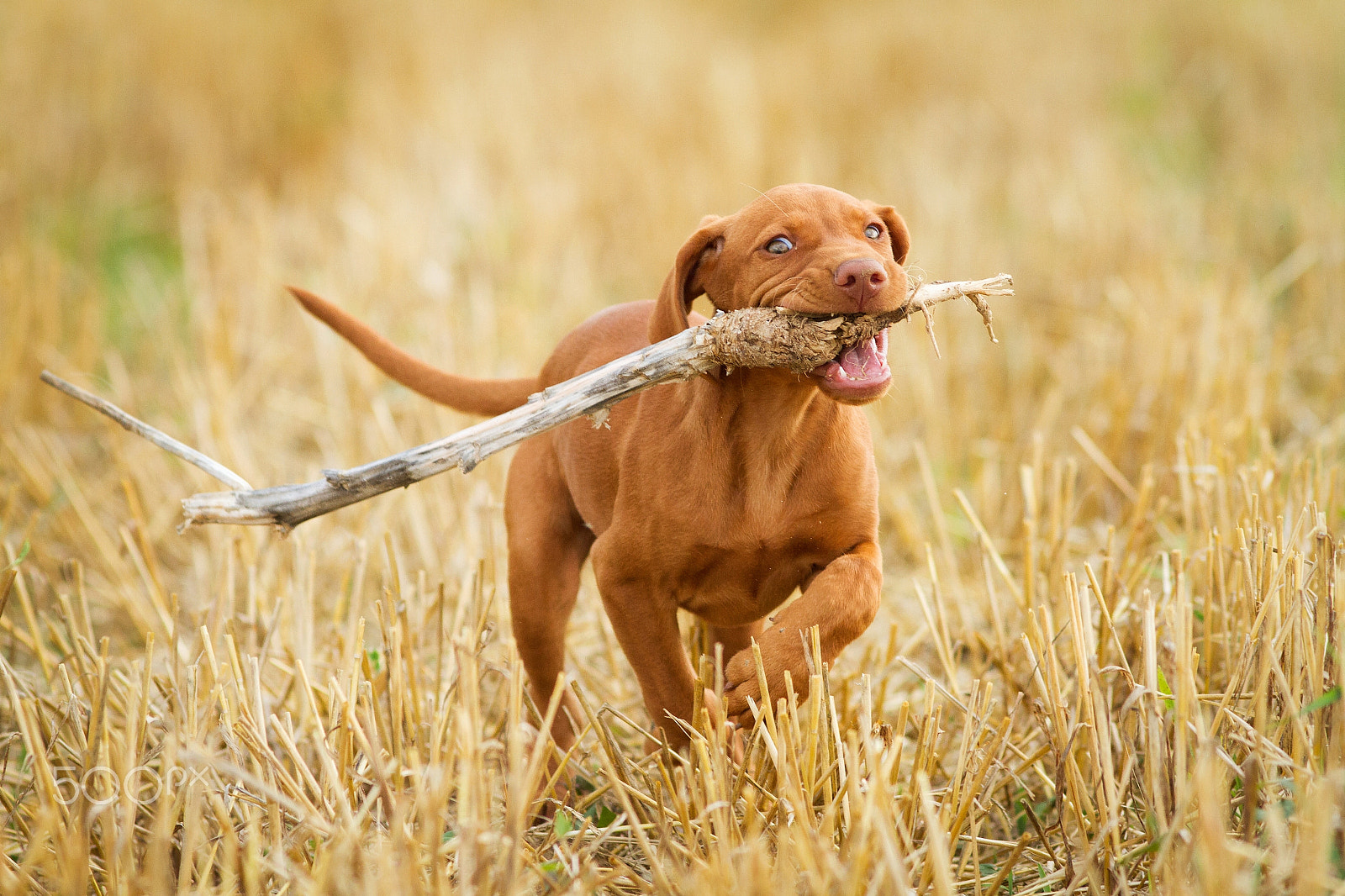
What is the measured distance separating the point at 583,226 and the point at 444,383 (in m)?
4.82

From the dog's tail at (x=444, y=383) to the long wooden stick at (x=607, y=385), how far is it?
27.9 inches

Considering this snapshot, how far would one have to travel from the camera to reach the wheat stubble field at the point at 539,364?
224 centimetres

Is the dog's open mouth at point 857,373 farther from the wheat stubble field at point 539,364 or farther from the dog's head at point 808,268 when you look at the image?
the wheat stubble field at point 539,364

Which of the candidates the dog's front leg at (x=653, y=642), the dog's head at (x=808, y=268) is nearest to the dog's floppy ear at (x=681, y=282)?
the dog's head at (x=808, y=268)

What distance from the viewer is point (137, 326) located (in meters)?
6.81

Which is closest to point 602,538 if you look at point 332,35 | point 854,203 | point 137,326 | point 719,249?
Result: point 719,249

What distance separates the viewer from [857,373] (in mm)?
2295

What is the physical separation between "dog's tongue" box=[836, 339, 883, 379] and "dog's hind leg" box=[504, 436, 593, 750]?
94 centimetres

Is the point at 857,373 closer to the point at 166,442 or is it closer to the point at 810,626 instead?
the point at 810,626

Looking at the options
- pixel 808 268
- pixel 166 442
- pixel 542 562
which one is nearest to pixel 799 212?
pixel 808 268

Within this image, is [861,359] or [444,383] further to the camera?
[444,383]

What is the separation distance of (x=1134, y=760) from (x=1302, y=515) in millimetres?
686

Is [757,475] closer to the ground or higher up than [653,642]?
higher up

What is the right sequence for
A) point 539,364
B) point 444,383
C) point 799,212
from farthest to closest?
point 539,364, point 444,383, point 799,212
